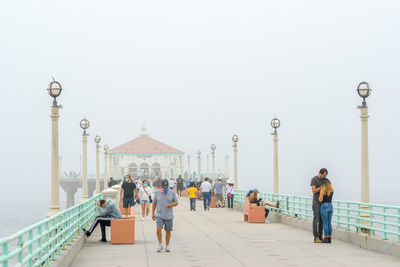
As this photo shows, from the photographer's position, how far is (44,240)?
38.7ft

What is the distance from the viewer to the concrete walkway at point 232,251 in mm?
13898

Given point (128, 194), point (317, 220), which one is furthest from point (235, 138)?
point (317, 220)

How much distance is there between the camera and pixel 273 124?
30.9 meters

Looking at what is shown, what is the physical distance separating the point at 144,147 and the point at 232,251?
154413 millimetres

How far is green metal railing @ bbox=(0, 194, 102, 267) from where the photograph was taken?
841cm

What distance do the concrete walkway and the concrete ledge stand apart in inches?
6.5

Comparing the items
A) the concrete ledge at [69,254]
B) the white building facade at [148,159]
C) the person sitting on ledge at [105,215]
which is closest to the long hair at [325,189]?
the person sitting on ledge at [105,215]

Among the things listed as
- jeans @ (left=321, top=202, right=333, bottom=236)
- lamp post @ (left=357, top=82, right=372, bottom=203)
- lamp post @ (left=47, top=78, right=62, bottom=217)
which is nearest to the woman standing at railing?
jeans @ (left=321, top=202, right=333, bottom=236)

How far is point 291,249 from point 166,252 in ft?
9.75

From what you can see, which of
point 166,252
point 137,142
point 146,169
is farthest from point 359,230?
point 137,142

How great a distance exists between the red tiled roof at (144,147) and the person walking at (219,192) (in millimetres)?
127225

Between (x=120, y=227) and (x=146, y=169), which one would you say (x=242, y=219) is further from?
(x=146, y=169)

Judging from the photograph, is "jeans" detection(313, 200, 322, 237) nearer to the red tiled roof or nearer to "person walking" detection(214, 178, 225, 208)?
"person walking" detection(214, 178, 225, 208)

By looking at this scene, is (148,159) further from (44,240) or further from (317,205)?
(44,240)
